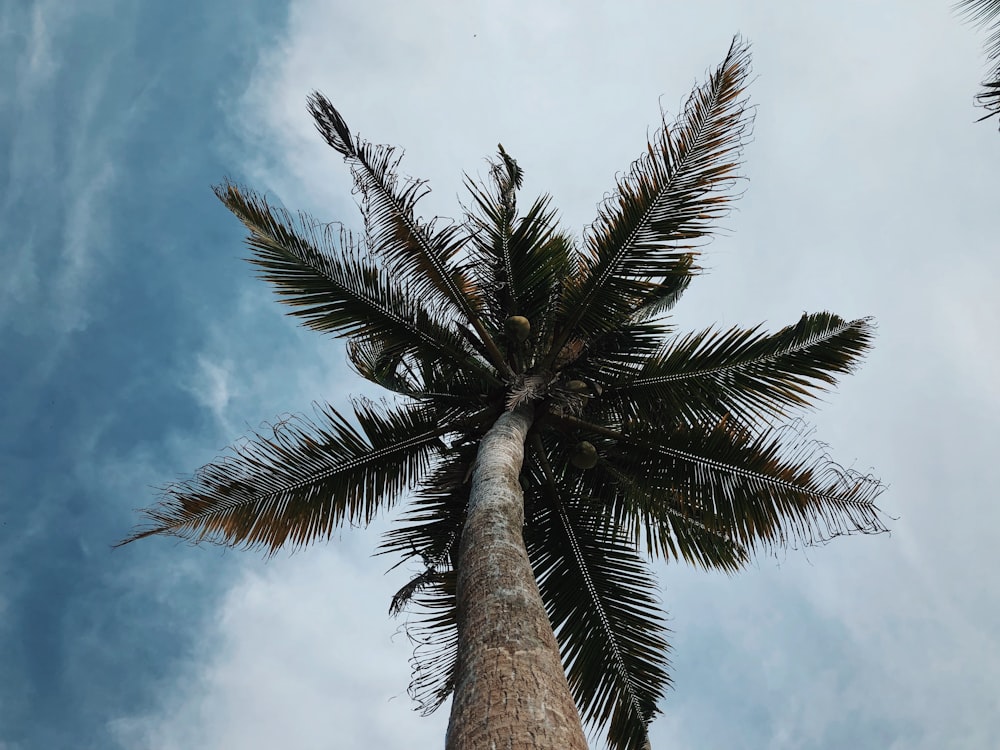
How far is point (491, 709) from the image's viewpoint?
2.81 metres

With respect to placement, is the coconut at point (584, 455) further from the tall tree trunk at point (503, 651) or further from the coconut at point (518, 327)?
the tall tree trunk at point (503, 651)

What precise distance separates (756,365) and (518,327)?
2381mm

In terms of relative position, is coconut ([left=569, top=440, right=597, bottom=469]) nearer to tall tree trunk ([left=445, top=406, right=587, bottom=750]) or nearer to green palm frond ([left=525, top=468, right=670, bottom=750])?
green palm frond ([left=525, top=468, right=670, bottom=750])

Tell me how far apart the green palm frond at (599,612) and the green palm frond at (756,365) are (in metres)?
1.48

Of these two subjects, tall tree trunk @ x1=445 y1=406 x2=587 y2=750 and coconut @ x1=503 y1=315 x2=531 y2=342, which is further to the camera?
coconut @ x1=503 y1=315 x2=531 y2=342

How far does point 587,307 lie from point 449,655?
11.6 ft

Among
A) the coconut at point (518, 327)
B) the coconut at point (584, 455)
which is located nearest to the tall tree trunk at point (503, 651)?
the coconut at point (584, 455)

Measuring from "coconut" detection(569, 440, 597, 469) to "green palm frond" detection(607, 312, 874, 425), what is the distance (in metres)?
0.95

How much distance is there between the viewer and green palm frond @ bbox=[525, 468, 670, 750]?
23.6 feet

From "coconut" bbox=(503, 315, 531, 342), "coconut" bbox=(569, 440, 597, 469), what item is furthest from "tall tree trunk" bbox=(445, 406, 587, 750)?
"coconut" bbox=(503, 315, 531, 342)

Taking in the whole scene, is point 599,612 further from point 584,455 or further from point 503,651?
point 503,651

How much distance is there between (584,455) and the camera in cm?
707

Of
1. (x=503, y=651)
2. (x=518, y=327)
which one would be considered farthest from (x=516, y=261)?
(x=503, y=651)

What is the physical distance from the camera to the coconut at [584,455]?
23.1 ft
